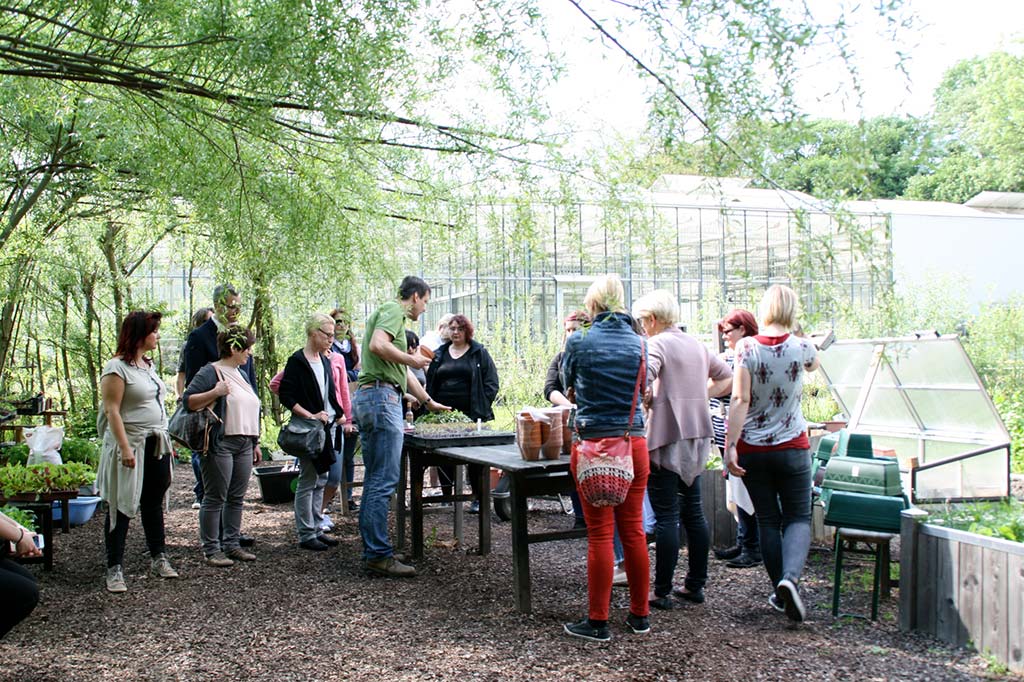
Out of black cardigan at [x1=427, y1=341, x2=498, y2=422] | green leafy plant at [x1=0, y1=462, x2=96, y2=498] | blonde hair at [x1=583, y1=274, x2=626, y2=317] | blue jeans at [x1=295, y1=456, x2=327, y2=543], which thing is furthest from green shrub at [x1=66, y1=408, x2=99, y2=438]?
blonde hair at [x1=583, y1=274, x2=626, y2=317]

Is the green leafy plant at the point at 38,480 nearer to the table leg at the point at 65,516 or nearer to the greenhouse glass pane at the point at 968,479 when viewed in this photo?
the table leg at the point at 65,516

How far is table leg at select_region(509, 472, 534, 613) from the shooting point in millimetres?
4141

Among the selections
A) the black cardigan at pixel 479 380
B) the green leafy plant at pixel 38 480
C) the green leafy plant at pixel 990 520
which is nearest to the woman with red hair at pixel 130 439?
the green leafy plant at pixel 38 480

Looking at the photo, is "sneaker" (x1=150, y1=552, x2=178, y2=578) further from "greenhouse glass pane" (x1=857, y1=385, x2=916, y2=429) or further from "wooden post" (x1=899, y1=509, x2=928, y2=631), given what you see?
"greenhouse glass pane" (x1=857, y1=385, x2=916, y2=429)

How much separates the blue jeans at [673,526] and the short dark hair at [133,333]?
2.57m

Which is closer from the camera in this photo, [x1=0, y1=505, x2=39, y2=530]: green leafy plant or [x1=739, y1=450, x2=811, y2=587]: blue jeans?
[x1=739, y1=450, x2=811, y2=587]: blue jeans

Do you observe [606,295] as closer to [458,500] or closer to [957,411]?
[458,500]

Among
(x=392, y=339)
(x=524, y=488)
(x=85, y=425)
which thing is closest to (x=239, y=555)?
(x=392, y=339)

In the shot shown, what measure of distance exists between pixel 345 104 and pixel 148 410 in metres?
2.17

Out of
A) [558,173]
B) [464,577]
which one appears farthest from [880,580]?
[558,173]

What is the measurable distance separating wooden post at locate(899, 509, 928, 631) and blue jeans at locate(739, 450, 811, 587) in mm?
386

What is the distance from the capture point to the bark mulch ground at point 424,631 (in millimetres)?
3494

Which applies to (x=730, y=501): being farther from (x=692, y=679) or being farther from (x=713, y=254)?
(x=713, y=254)

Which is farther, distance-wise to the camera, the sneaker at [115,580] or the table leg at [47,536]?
the table leg at [47,536]
